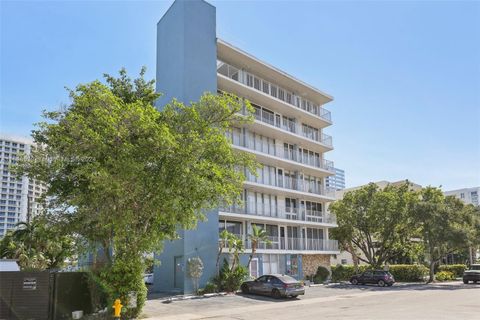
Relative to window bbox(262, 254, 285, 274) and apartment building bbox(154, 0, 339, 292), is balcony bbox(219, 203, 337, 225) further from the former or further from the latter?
window bbox(262, 254, 285, 274)

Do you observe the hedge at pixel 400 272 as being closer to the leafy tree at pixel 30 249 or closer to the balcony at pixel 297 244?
the balcony at pixel 297 244

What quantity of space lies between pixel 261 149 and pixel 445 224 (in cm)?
1740

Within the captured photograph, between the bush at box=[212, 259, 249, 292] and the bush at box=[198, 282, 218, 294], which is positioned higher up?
the bush at box=[212, 259, 249, 292]

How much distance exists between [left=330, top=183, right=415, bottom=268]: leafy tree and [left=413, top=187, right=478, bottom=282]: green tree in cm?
155

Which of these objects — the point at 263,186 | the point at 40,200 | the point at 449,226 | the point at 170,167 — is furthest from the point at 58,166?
the point at 449,226

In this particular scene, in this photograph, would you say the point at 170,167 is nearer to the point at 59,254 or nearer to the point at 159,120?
the point at 159,120

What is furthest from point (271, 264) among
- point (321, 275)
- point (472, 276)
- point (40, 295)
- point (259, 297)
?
point (40, 295)

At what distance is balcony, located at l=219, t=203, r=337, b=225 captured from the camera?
112ft

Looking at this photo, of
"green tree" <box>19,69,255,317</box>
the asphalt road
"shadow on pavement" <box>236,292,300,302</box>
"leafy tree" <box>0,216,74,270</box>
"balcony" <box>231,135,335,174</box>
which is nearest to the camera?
"green tree" <box>19,69,255,317</box>

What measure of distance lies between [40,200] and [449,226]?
3292cm

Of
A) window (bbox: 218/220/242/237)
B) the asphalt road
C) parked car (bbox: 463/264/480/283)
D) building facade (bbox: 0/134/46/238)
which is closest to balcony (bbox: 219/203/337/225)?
window (bbox: 218/220/242/237)

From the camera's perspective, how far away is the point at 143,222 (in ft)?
59.9

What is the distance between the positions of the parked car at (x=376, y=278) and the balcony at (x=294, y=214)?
695 cm

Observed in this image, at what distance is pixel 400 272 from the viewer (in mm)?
42562
